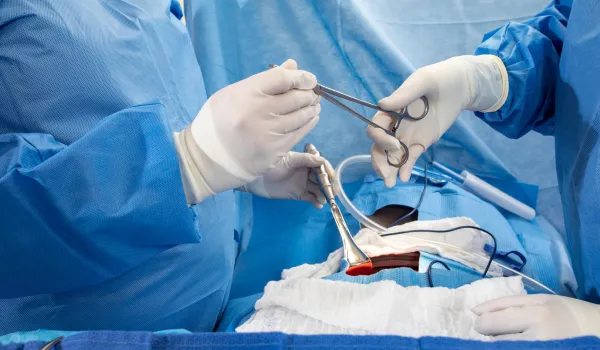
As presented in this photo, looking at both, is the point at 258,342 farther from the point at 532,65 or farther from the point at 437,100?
the point at 532,65

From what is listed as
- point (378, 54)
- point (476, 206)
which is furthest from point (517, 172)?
point (378, 54)

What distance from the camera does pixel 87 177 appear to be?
2.44 feet

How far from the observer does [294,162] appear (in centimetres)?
125

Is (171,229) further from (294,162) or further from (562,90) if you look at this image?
(562,90)

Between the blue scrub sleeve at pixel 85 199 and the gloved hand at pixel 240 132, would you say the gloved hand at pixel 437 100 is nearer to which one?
the gloved hand at pixel 240 132

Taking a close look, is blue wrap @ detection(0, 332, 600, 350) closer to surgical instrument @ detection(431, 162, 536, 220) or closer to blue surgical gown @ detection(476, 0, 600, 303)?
blue surgical gown @ detection(476, 0, 600, 303)

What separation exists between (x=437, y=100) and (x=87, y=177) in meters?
0.82

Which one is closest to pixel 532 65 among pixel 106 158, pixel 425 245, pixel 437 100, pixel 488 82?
pixel 488 82

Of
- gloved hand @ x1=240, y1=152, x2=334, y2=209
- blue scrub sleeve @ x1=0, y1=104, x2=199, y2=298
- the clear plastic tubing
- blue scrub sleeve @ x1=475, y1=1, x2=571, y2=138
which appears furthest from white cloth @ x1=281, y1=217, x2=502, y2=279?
blue scrub sleeve @ x1=0, y1=104, x2=199, y2=298

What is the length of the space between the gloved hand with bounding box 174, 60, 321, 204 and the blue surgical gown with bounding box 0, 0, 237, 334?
8 centimetres

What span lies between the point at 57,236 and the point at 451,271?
2.71ft

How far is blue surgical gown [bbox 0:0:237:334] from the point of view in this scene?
2.44ft

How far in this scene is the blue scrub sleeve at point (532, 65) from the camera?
45.1 inches

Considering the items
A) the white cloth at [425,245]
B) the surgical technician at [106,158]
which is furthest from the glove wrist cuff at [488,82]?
the surgical technician at [106,158]
